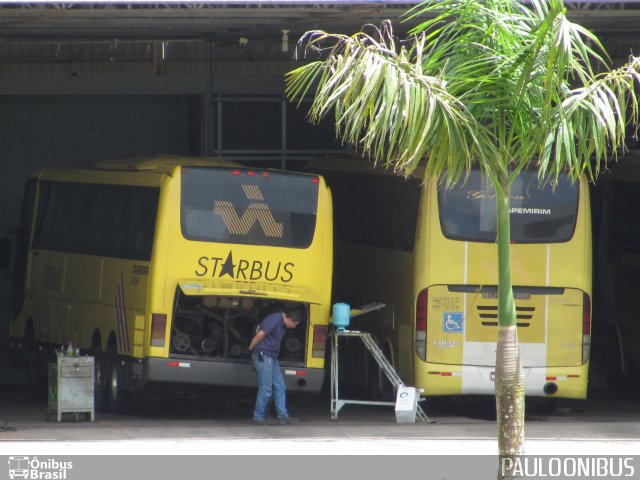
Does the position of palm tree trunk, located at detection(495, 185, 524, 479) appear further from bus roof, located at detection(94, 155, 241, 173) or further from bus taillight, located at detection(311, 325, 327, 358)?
bus roof, located at detection(94, 155, 241, 173)

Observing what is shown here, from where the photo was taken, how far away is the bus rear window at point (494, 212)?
1825cm

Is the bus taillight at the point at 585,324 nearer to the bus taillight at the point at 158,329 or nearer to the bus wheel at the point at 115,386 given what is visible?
the bus taillight at the point at 158,329

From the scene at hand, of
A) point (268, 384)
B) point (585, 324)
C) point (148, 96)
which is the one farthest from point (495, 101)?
point (148, 96)

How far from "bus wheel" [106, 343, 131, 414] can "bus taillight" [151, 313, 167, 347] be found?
1.36 meters

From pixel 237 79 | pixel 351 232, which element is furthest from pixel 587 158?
pixel 237 79

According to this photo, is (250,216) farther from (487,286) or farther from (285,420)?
(487,286)

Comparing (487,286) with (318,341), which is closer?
(318,341)

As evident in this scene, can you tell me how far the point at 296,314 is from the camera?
17.8 metres

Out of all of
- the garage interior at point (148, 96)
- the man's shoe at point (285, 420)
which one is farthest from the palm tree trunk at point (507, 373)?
the garage interior at point (148, 96)

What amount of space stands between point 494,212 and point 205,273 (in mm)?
3895

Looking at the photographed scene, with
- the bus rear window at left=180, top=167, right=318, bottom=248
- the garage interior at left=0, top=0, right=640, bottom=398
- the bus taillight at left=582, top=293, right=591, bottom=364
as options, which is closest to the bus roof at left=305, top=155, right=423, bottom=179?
the garage interior at left=0, top=0, right=640, bottom=398
